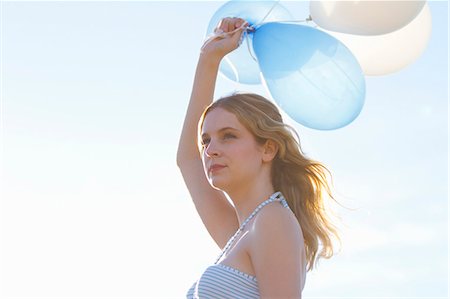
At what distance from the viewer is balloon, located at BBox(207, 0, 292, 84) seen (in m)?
3.56

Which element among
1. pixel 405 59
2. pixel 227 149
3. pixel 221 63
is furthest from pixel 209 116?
pixel 405 59

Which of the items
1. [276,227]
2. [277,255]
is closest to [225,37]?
[276,227]

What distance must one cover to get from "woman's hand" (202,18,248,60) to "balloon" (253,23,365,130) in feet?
0.74

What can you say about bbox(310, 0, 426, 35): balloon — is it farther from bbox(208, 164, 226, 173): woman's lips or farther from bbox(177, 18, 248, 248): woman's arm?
bbox(208, 164, 226, 173): woman's lips

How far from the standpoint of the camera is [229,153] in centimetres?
317

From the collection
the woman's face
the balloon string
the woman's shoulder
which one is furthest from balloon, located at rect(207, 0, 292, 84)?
the woman's shoulder

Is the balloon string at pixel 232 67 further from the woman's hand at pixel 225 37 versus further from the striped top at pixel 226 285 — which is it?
the striped top at pixel 226 285

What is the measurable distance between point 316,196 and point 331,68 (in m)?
0.61

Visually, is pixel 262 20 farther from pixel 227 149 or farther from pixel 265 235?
pixel 265 235

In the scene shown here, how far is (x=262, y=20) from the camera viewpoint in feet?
11.6

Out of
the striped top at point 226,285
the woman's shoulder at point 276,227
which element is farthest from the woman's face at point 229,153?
the striped top at point 226,285

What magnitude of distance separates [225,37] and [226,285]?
4.03 feet

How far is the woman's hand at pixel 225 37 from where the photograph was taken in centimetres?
351

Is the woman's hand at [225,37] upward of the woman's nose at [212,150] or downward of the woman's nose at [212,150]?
upward
